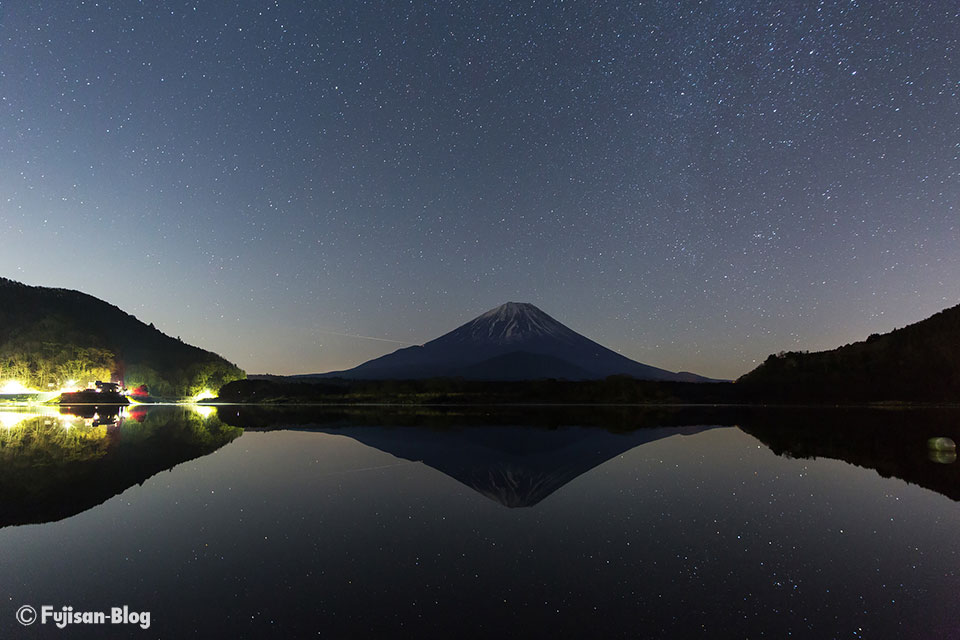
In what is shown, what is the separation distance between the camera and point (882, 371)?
98.2m

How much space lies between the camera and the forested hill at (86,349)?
301 feet

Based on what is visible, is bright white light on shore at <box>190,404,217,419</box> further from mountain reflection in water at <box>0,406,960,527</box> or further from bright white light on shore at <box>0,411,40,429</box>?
mountain reflection in water at <box>0,406,960,527</box>

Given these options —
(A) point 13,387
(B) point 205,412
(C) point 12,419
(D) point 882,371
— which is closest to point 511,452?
(C) point 12,419

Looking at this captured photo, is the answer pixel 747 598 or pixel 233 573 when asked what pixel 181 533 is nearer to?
pixel 233 573

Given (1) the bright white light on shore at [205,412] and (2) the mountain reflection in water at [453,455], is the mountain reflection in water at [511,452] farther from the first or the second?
(1) the bright white light on shore at [205,412]

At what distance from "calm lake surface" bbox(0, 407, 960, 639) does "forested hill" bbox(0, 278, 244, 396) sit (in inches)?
3669

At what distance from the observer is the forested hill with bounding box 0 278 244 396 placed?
301 ft

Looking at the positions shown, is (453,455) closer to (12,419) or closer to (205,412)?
(12,419)

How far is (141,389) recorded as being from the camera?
110m

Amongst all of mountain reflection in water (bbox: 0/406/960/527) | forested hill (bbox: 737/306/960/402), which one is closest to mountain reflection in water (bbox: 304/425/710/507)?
mountain reflection in water (bbox: 0/406/960/527)

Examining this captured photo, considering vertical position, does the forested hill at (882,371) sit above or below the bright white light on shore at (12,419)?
above

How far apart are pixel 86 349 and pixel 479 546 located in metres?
116

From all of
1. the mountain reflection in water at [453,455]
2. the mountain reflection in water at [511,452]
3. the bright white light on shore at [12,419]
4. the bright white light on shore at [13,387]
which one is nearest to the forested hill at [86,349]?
the bright white light on shore at [13,387]

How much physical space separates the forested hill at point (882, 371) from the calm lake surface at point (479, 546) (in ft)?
276
